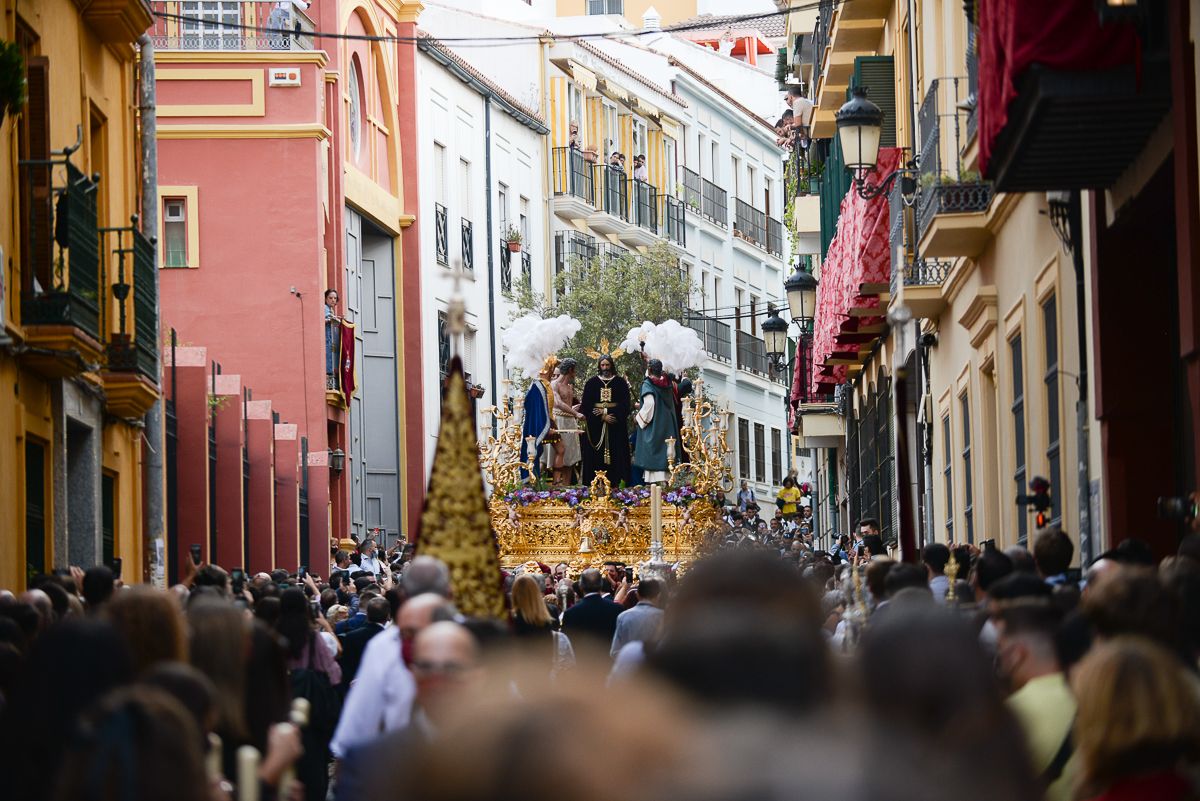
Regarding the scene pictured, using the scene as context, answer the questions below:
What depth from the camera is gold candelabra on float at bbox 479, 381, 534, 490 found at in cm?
2938

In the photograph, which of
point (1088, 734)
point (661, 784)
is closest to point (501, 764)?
point (661, 784)

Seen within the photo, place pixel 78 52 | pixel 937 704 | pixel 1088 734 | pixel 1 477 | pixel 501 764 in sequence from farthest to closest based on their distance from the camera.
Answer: pixel 78 52
pixel 1 477
pixel 1088 734
pixel 937 704
pixel 501 764

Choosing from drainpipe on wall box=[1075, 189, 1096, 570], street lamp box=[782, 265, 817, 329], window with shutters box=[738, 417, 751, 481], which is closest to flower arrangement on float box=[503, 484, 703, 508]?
street lamp box=[782, 265, 817, 329]

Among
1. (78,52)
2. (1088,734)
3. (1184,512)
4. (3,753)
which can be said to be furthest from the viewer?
(78,52)

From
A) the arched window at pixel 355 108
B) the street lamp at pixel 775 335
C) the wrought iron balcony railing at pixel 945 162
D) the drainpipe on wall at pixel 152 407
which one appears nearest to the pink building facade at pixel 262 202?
the arched window at pixel 355 108

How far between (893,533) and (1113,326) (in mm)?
13645

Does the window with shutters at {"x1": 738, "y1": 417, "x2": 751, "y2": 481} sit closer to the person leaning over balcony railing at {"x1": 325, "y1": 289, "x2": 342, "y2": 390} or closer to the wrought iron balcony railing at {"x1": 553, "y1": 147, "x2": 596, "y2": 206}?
the wrought iron balcony railing at {"x1": 553, "y1": 147, "x2": 596, "y2": 206}

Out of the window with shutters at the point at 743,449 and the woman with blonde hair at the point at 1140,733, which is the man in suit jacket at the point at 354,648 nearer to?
the woman with blonde hair at the point at 1140,733

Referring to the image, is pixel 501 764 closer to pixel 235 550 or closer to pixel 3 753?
pixel 3 753

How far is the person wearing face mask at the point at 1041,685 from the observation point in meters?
6.67

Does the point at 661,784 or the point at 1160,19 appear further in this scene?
the point at 1160,19

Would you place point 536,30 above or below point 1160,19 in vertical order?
above

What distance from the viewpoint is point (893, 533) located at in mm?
28516

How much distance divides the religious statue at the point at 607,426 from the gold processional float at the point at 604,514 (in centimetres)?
93
